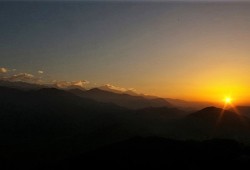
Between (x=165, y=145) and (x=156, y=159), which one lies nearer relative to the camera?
(x=156, y=159)

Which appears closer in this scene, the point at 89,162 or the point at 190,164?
the point at 190,164

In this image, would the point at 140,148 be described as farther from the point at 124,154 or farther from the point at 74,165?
the point at 74,165

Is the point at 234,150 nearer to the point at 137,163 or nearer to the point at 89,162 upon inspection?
the point at 137,163

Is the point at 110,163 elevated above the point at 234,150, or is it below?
below

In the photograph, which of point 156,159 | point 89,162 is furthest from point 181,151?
point 89,162

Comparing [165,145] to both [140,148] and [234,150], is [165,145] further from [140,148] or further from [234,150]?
[234,150]

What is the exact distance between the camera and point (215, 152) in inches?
5098

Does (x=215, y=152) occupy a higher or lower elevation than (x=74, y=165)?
higher

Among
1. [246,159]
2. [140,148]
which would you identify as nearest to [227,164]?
[246,159]

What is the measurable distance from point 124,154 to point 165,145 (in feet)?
53.8

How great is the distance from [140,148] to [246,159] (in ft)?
149

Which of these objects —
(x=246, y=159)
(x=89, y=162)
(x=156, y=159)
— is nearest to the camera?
(x=246, y=159)

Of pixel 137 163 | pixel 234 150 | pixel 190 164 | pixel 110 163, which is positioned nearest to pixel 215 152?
pixel 234 150

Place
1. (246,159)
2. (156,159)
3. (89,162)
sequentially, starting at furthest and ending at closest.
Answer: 1. (89,162)
2. (156,159)
3. (246,159)
